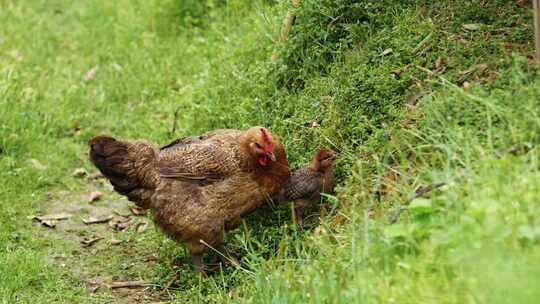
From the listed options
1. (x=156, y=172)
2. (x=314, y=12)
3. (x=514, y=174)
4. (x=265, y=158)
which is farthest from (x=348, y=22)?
(x=514, y=174)

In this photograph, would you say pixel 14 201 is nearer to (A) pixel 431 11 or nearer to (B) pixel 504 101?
(A) pixel 431 11

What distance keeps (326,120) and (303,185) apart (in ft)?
2.08

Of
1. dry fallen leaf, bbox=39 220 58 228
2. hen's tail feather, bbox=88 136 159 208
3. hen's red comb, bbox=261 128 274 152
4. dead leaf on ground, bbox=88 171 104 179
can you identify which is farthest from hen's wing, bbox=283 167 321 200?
dead leaf on ground, bbox=88 171 104 179

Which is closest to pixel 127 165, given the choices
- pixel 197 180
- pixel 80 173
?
pixel 197 180

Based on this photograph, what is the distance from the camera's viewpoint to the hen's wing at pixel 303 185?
7.00 meters

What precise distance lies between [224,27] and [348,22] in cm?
262

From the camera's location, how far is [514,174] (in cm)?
494

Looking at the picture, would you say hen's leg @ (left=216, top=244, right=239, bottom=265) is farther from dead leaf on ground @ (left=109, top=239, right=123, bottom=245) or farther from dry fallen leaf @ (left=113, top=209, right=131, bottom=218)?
dry fallen leaf @ (left=113, top=209, right=131, bottom=218)

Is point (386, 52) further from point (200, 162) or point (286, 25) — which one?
point (200, 162)

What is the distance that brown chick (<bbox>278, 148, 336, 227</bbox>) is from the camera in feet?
22.9

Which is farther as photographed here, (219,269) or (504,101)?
(219,269)

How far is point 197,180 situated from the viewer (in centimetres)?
689

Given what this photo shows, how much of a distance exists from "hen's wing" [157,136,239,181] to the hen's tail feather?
110 millimetres

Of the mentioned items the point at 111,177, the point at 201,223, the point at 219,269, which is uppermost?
the point at 111,177
